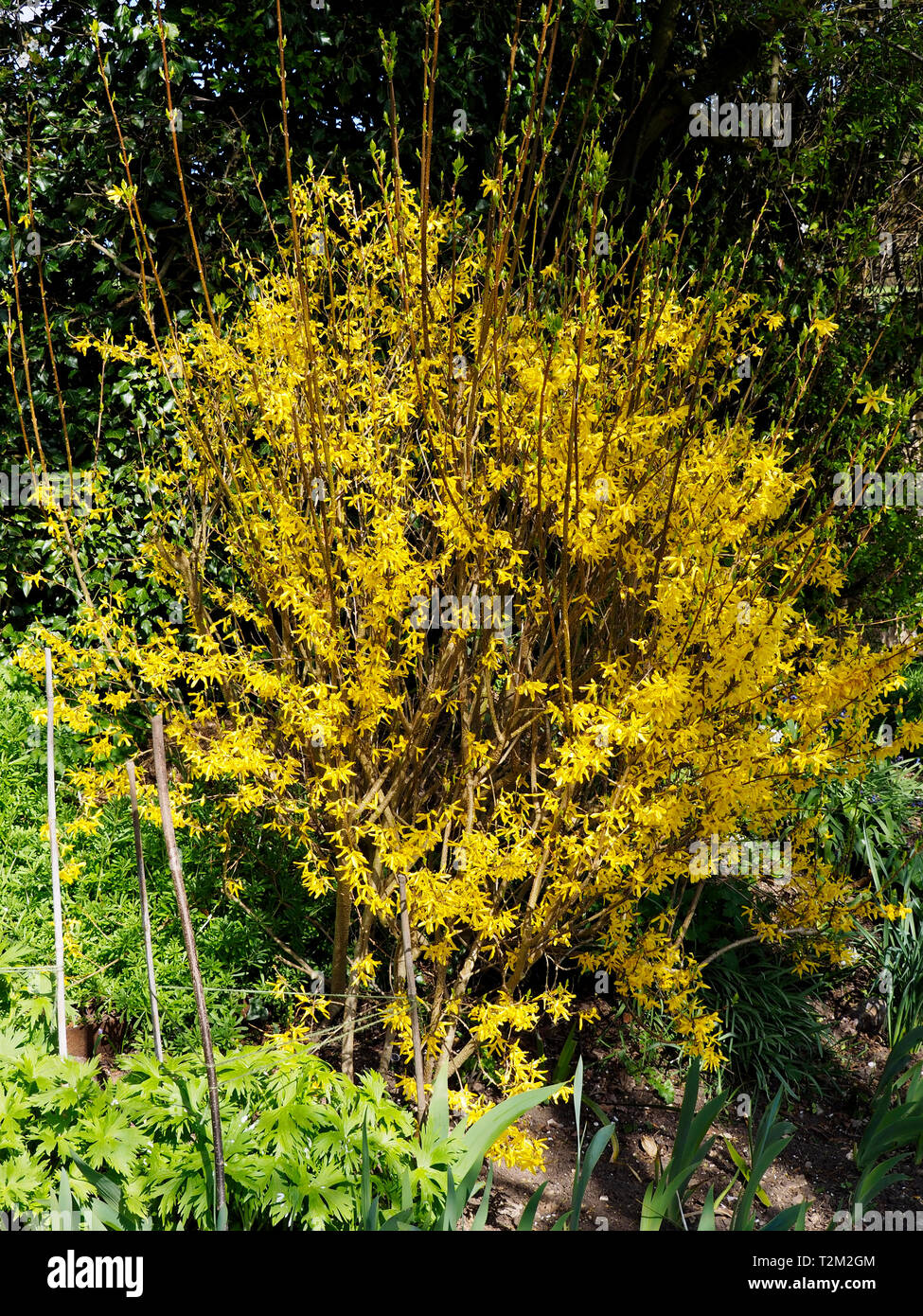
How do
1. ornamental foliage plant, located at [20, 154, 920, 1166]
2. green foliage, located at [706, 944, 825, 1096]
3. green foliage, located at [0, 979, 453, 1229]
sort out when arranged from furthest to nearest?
green foliage, located at [706, 944, 825, 1096] < ornamental foliage plant, located at [20, 154, 920, 1166] < green foliage, located at [0, 979, 453, 1229]

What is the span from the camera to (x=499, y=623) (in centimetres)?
262

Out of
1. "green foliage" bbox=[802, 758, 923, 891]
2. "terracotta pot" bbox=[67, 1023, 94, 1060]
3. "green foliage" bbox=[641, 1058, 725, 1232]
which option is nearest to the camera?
"green foliage" bbox=[641, 1058, 725, 1232]

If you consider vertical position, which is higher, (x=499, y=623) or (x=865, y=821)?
(x=499, y=623)

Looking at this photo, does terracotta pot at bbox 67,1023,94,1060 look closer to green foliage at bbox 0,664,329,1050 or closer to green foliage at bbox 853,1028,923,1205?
green foliage at bbox 0,664,329,1050

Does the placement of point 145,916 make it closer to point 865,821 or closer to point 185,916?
point 185,916

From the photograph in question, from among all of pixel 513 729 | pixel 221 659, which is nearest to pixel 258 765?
pixel 221 659

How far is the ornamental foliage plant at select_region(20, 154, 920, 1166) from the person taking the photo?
2.51 metres

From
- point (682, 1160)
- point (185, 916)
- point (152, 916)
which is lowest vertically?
point (682, 1160)

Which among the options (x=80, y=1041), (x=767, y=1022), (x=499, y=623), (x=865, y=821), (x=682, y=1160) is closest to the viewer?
(x=682, y=1160)

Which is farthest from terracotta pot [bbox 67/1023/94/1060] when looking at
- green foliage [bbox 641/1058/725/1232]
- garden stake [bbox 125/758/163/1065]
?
green foliage [bbox 641/1058/725/1232]

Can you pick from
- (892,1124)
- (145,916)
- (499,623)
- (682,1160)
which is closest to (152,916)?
(145,916)

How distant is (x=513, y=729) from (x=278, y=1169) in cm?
138

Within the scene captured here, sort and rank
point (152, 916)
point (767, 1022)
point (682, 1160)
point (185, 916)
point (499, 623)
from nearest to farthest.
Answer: point (185, 916), point (682, 1160), point (499, 623), point (152, 916), point (767, 1022)

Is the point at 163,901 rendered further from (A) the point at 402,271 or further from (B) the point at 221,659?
(A) the point at 402,271
